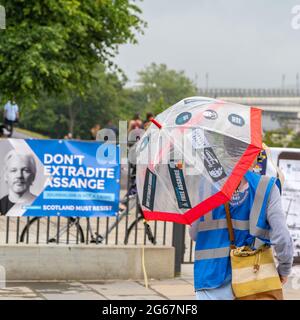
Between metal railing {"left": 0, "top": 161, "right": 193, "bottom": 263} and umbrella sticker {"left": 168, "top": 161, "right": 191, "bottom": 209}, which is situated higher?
umbrella sticker {"left": 168, "top": 161, "right": 191, "bottom": 209}

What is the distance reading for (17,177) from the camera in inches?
386

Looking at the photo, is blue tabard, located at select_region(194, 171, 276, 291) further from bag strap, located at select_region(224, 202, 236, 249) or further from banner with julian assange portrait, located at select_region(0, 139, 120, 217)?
banner with julian assange portrait, located at select_region(0, 139, 120, 217)

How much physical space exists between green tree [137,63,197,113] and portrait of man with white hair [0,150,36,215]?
112 meters

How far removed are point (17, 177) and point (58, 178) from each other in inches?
18.4

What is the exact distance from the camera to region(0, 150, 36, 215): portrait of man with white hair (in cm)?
977

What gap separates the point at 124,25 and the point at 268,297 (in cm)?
1834

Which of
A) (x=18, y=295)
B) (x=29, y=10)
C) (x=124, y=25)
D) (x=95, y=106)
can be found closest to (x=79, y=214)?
(x=18, y=295)

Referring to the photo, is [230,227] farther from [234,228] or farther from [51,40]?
[51,40]

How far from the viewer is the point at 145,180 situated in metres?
5.16

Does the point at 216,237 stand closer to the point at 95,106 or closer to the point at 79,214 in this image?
the point at 79,214

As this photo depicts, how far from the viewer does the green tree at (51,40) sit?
19.9 metres

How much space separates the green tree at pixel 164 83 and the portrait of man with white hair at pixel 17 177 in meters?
Result: 112

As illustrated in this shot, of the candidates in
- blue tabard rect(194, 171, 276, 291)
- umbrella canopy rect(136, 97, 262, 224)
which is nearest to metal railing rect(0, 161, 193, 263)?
blue tabard rect(194, 171, 276, 291)
